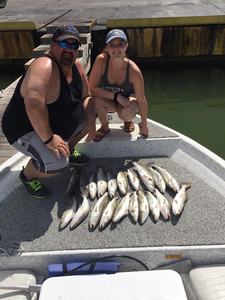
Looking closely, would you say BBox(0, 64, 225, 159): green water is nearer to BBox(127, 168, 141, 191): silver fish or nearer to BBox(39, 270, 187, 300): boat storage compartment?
BBox(127, 168, 141, 191): silver fish

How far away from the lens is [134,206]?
2.88 metres

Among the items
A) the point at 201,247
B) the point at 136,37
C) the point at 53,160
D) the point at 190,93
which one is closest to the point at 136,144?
the point at 53,160

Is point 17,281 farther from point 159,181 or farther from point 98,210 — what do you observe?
point 159,181

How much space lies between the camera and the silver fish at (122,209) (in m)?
2.75

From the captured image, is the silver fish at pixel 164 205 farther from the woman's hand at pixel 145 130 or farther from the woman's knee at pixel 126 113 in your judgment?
the woman's knee at pixel 126 113

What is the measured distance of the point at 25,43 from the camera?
9.49 m

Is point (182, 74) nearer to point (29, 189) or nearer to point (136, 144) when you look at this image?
point (136, 144)

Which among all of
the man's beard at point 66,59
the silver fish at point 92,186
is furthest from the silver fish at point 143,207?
the man's beard at point 66,59

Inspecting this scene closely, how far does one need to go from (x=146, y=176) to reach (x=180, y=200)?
57cm

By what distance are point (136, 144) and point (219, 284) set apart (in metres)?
2.10

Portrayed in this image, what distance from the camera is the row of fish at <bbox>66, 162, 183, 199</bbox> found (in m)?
3.15

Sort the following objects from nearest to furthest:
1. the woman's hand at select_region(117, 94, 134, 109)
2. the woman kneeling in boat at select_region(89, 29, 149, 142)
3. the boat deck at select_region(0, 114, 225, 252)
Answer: the boat deck at select_region(0, 114, 225, 252), the woman kneeling in boat at select_region(89, 29, 149, 142), the woman's hand at select_region(117, 94, 134, 109)

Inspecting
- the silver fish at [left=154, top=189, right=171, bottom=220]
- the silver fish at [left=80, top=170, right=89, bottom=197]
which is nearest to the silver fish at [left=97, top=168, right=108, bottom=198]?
the silver fish at [left=80, top=170, right=89, bottom=197]

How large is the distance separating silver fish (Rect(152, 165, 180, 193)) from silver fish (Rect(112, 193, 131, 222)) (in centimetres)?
55
